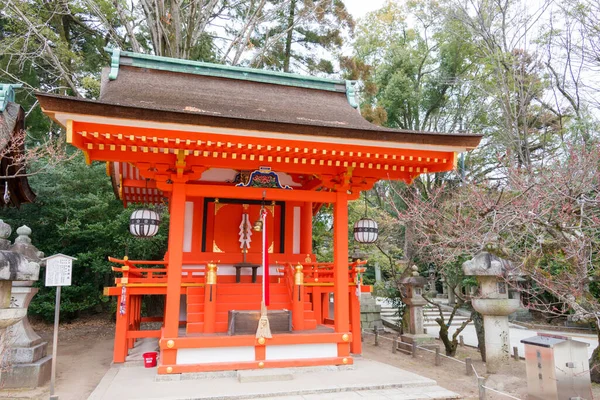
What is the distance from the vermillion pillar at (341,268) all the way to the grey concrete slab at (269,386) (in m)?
0.88

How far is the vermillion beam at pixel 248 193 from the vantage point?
21.6 ft

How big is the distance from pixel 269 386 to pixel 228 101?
16.5ft

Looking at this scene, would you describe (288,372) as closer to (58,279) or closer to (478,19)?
(58,279)

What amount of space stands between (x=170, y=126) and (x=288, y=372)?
4.27 metres

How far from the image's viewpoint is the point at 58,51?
1388 centimetres

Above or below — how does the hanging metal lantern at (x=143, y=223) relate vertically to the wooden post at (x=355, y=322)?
above

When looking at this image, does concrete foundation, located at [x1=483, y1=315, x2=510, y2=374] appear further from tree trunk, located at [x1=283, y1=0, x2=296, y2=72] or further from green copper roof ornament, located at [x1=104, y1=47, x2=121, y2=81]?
tree trunk, located at [x1=283, y1=0, x2=296, y2=72]

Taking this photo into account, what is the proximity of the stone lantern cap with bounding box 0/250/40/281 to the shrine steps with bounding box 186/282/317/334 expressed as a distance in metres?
3.29

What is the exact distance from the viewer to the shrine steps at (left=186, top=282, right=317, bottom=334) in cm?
699

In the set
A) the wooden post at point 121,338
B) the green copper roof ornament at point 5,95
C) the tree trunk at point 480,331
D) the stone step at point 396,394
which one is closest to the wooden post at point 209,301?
the wooden post at point 121,338

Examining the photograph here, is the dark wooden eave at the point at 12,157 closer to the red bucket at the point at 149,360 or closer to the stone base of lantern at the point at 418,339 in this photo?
the red bucket at the point at 149,360

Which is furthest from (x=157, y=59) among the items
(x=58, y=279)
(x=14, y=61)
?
(x=14, y=61)


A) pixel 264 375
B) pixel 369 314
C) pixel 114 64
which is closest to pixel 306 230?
pixel 264 375

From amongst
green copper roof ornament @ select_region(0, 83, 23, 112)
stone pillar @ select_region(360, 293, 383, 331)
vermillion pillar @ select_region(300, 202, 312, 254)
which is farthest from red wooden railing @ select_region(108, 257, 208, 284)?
stone pillar @ select_region(360, 293, 383, 331)
